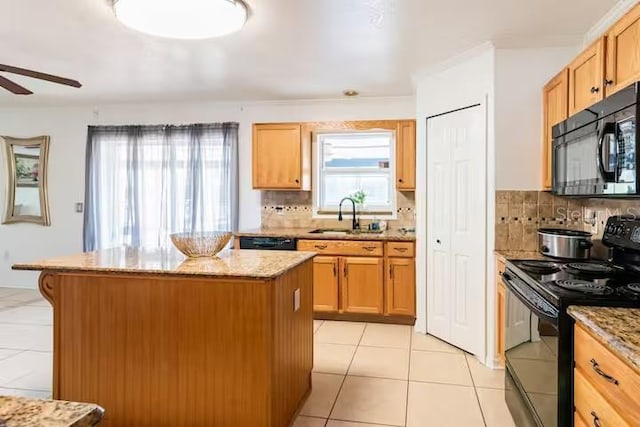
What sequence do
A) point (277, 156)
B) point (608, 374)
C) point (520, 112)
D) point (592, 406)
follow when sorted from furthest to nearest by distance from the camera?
point (277, 156), point (520, 112), point (592, 406), point (608, 374)

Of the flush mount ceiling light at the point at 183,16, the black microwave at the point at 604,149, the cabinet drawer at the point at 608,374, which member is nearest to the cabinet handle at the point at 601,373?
the cabinet drawer at the point at 608,374

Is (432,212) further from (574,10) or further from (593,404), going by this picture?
(593,404)

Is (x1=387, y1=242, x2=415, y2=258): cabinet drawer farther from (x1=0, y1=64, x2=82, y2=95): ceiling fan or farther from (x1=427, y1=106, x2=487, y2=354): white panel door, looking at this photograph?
(x1=0, y1=64, x2=82, y2=95): ceiling fan

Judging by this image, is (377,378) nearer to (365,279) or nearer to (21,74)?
(365,279)

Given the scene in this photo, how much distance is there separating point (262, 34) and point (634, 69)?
86.2 inches

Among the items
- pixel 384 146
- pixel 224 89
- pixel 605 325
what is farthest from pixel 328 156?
pixel 605 325

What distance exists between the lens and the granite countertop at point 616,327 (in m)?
1.12

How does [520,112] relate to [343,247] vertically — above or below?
above

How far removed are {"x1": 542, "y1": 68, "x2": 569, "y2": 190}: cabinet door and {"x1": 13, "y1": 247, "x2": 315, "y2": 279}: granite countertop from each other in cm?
177

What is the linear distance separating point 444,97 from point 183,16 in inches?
86.2

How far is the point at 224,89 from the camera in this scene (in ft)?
14.7

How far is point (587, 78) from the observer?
2.35m

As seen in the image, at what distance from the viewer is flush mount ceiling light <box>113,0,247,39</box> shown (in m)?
2.33

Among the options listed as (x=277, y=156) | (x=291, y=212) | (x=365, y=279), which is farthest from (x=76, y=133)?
(x=365, y=279)
